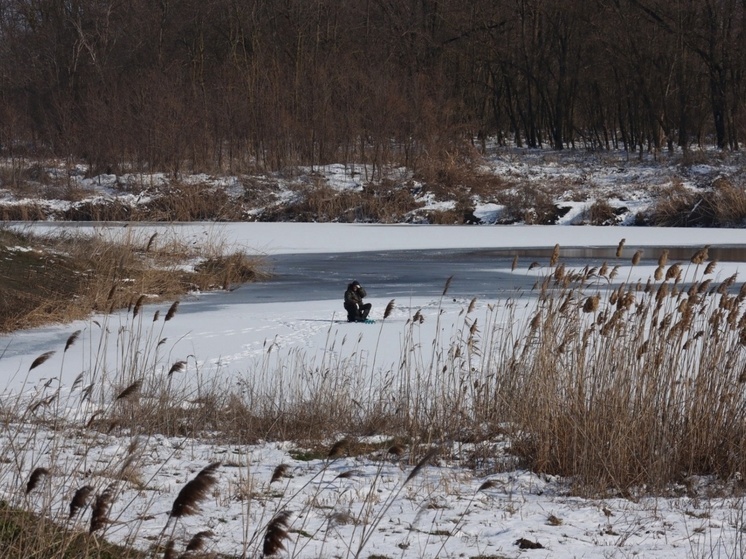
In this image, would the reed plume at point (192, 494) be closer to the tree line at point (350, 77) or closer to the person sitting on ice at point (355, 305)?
the person sitting on ice at point (355, 305)

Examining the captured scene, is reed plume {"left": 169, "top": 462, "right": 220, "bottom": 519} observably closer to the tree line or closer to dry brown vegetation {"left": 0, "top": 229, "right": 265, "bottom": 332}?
dry brown vegetation {"left": 0, "top": 229, "right": 265, "bottom": 332}

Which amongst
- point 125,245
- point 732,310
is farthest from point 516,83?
point 732,310

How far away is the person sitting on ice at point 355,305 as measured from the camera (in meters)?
10.8

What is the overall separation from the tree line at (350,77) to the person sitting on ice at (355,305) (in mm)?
20666

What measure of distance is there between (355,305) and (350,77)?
2348 centimetres

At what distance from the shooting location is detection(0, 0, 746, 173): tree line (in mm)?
32312

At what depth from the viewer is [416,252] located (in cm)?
1964

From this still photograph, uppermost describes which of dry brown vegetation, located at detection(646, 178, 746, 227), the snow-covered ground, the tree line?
the tree line

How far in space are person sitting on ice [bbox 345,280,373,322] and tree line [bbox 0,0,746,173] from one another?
20.7m

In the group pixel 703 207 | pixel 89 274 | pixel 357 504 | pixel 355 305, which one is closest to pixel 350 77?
pixel 703 207

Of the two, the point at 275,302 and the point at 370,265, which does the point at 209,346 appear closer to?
the point at 275,302

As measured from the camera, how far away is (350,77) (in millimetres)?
33312

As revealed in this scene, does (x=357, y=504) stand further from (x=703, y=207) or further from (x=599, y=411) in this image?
Result: (x=703, y=207)

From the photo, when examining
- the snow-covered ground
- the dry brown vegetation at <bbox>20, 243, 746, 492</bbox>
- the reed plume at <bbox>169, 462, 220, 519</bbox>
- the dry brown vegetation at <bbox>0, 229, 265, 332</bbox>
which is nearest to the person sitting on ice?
the dry brown vegetation at <bbox>0, 229, 265, 332</bbox>
